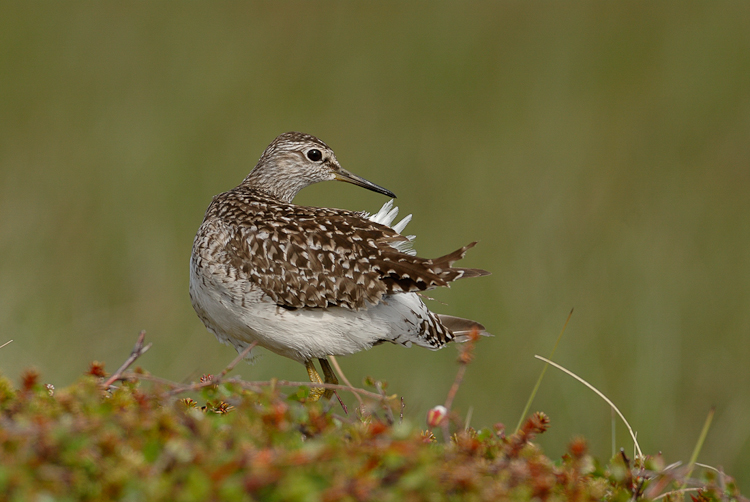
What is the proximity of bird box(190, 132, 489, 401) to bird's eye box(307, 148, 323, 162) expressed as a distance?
1580 millimetres

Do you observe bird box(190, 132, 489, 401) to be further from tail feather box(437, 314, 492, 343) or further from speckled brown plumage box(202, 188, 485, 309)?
tail feather box(437, 314, 492, 343)

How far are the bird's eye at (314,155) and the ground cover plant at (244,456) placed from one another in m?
4.29

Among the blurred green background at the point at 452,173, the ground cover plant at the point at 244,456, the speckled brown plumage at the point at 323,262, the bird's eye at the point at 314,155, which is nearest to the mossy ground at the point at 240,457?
the ground cover plant at the point at 244,456

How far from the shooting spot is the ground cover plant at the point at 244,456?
2.25m

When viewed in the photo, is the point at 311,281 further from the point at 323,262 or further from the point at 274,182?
the point at 274,182

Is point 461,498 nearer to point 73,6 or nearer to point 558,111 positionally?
point 558,111

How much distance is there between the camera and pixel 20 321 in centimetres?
829

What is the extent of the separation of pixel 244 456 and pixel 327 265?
3017 mm

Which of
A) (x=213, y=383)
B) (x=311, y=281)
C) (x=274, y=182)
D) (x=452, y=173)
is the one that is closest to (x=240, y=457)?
(x=213, y=383)

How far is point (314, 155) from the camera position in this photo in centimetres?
736

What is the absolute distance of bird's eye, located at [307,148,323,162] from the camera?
24.0 feet

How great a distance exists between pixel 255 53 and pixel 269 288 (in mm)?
11689

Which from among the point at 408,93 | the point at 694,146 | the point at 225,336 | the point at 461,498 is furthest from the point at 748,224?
the point at 461,498

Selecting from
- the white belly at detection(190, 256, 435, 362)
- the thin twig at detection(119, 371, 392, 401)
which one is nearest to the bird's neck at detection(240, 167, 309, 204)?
the white belly at detection(190, 256, 435, 362)
